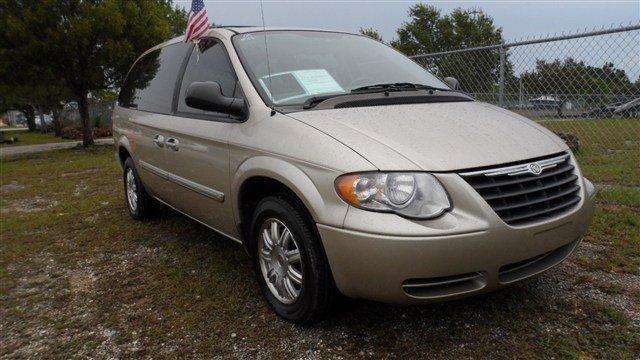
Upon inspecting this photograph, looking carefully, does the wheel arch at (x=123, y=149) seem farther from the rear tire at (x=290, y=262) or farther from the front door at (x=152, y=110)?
the rear tire at (x=290, y=262)

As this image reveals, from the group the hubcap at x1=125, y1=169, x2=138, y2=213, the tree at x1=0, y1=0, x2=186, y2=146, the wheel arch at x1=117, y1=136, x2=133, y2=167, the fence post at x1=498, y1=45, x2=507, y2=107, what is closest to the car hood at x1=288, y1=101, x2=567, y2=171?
the wheel arch at x1=117, y1=136, x2=133, y2=167

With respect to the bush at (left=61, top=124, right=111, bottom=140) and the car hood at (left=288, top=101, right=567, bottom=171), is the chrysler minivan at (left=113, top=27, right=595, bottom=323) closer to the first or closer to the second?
the car hood at (left=288, top=101, right=567, bottom=171)

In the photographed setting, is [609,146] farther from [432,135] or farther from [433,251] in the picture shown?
[433,251]

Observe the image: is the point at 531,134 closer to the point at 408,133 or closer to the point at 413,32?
the point at 408,133

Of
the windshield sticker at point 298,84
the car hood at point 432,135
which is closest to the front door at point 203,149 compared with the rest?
the windshield sticker at point 298,84

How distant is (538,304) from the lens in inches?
105

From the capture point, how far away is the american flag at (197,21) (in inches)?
144

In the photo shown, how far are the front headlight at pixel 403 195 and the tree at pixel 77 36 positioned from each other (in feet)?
43.7

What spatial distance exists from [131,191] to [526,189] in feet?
13.8

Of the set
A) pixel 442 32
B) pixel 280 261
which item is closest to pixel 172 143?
pixel 280 261

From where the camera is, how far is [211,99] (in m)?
2.76

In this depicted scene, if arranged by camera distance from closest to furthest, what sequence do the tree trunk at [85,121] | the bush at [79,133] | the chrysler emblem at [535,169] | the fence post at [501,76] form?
the chrysler emblem at [535,169] → the fence post at [501,76] → the tree trunk at [85,121] → the bush at [79,133]

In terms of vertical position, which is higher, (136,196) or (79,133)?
(136,196)

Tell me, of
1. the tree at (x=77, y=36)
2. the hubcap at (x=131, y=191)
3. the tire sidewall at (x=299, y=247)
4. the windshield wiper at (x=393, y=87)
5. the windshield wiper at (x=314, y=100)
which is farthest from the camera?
the tree at (x=77, y=36)
